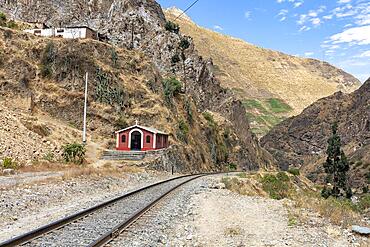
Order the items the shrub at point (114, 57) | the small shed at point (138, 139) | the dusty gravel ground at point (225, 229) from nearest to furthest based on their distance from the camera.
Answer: the dusty gravel ground at point (225, 229), the small shed at point (138, 139), the shrub at point (114, 57)

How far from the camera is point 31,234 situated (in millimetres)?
9258

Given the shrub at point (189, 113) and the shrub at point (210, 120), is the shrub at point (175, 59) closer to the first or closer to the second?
the shrub at point (210, 120)

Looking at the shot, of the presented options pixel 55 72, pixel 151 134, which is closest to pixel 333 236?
pixel 151 134

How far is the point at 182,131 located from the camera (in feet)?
196

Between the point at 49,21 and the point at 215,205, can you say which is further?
the point at 49,21

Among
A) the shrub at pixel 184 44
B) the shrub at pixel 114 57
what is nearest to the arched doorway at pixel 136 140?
the shrub at pixel 114 57

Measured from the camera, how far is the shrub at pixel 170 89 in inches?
2495

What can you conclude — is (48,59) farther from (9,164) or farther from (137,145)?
(9,164)

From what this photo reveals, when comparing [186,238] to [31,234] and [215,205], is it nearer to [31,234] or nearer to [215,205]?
[31,234]

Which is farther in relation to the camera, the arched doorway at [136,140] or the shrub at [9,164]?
the arched doorway at [136,140]

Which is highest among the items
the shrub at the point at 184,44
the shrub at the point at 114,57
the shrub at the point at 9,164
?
the shrub at the point at 184,44

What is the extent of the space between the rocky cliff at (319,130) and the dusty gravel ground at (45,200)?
121 m

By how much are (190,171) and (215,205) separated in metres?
35.4

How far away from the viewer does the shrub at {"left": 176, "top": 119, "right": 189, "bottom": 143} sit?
2263 inches
